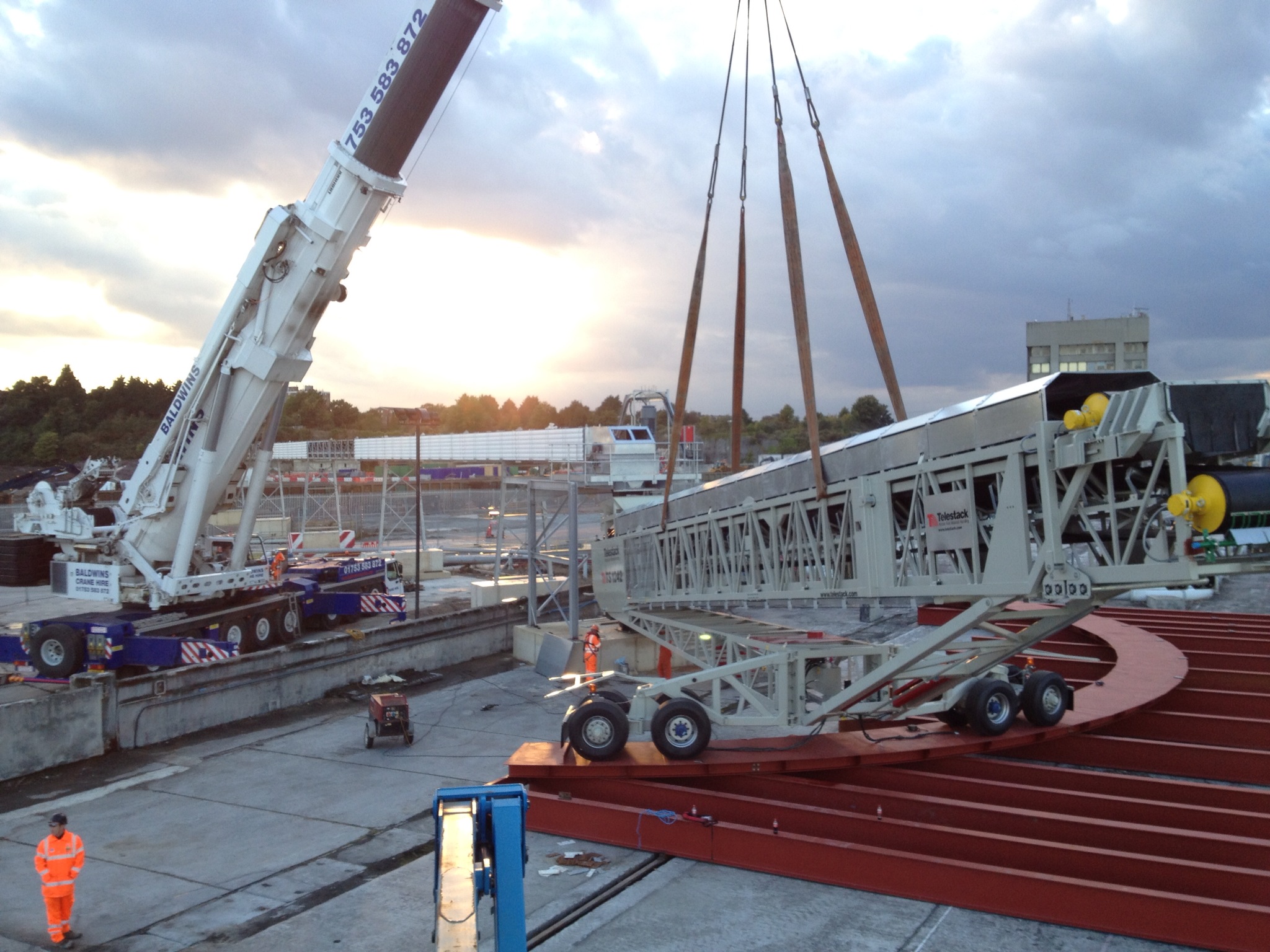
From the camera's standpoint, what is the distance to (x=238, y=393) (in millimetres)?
16656

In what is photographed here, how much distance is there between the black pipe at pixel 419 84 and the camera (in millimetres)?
14117

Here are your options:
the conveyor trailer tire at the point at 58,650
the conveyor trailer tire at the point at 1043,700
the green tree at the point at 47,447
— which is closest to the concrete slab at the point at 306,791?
the conveyor trailer tire at the point at 58,650

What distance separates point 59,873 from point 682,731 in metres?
6.25

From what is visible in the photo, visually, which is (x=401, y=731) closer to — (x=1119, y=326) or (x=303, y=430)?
(x=1119, y=326)

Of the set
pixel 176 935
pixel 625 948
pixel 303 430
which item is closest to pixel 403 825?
pixel 176 935

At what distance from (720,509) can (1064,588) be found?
547 cm

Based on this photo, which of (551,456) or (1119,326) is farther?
(1119,326)

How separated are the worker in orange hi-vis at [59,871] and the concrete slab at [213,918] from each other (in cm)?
73

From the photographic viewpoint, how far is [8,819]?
1113 cm

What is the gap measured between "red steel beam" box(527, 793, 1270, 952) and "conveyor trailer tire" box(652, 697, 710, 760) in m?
0.96

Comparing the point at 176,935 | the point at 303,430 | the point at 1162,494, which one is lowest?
the point at 176,935

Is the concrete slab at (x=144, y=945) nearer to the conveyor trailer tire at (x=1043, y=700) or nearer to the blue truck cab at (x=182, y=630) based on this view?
the blue truck cab at (x=182, y=630)

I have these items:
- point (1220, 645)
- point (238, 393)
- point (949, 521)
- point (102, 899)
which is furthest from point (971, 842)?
point (238, 393)

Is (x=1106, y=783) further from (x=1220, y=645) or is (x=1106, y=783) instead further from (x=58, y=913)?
(x=58, y=913)
